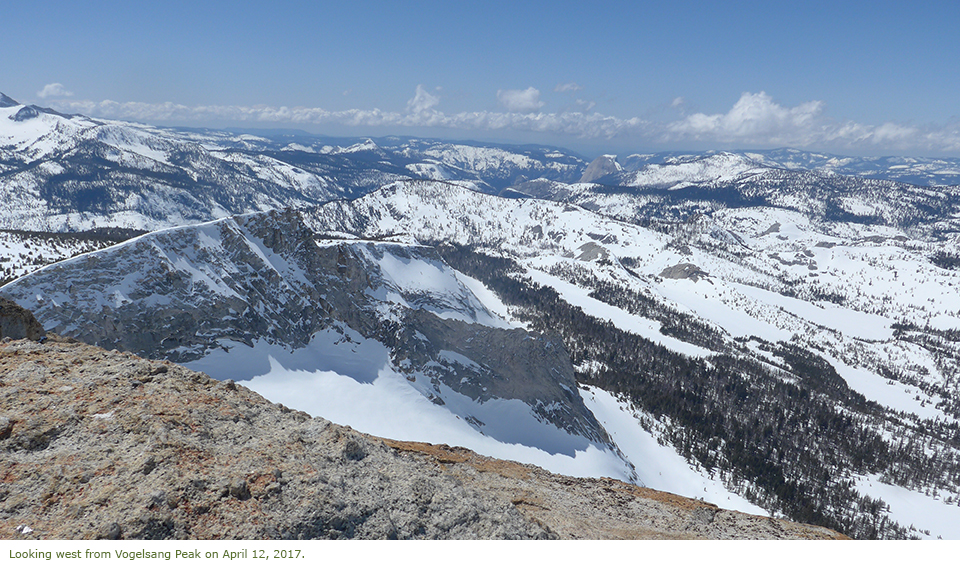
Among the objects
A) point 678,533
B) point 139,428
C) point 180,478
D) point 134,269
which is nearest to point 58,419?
point 139,428

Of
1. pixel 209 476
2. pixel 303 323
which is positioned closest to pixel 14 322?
pixel 209 476

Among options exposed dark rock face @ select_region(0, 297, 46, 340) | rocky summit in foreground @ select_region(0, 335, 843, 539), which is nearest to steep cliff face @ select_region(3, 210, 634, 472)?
exposed dark rock face @ select_region(0, 297, 46, 340)

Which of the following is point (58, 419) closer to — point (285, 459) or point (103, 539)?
point (103, 539)

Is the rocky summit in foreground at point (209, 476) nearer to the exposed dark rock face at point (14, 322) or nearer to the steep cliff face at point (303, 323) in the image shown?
the exposed dark rock face at point (14, 322)

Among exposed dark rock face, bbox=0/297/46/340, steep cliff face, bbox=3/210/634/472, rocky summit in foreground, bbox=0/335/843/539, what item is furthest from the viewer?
steep cliff face, bbox=3/210/634/472

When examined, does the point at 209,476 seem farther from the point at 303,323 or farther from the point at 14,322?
the point at 303,323

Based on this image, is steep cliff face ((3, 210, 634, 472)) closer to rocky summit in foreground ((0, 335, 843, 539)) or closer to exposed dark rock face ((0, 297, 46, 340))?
exposed dark rock face ((0, 297, 46, 340))

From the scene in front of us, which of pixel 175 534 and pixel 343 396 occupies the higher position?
pixel 175 534
